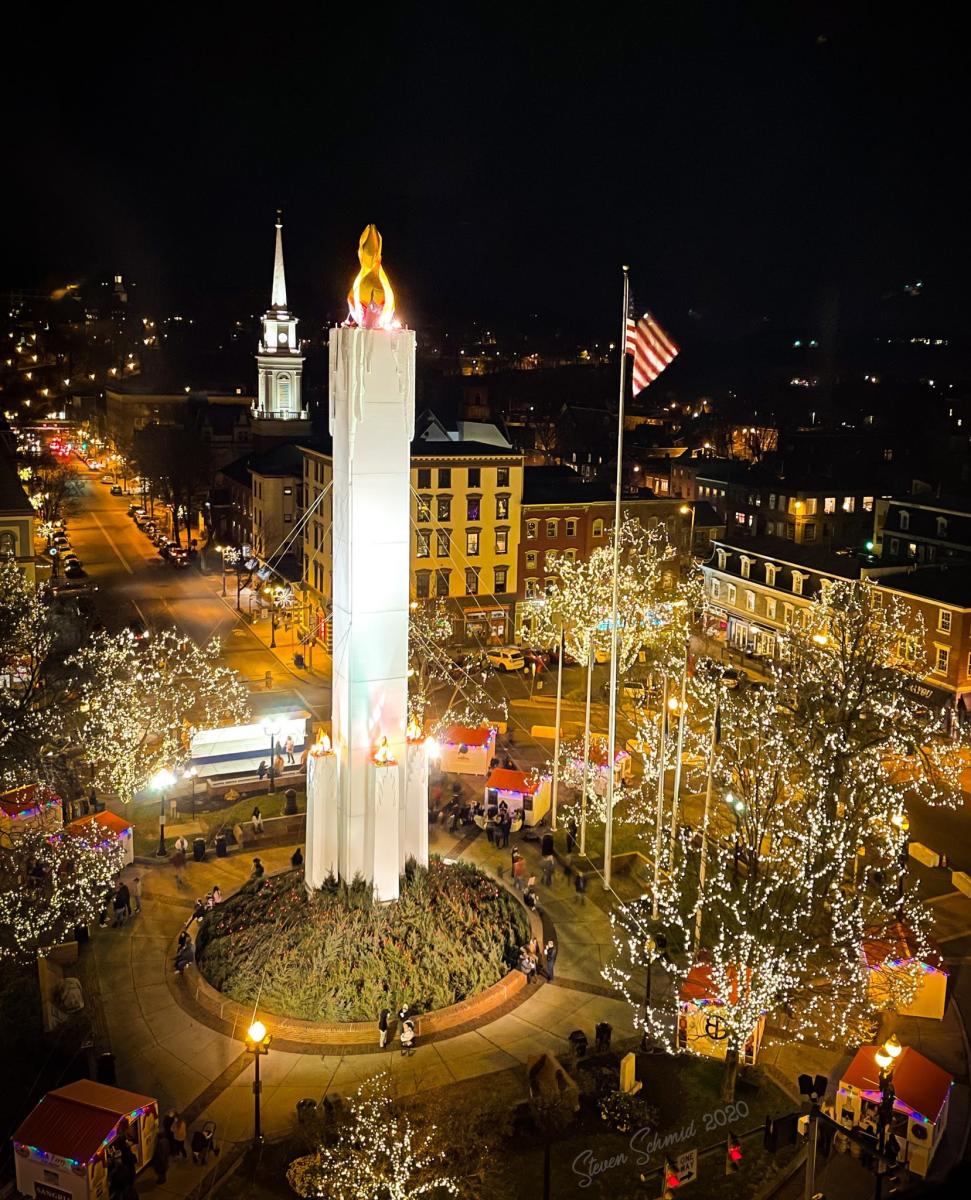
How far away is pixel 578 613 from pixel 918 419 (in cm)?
9029

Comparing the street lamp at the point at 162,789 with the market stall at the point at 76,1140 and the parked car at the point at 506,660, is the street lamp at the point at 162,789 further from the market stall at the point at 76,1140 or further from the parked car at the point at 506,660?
the parked car at the point at 506,660

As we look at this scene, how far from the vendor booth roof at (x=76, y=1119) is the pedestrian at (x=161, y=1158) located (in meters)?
0.83

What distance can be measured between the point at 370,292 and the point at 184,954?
17393 millimetres

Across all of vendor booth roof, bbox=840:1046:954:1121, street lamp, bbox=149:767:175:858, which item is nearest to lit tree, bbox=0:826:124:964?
street lamp, bbox=149:767:175:858

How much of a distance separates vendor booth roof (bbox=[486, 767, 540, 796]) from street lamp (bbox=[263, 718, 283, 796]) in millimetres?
8496

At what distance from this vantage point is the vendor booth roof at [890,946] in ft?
76.5

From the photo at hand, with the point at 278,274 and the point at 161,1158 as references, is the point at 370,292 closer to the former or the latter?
the point at 161,1158

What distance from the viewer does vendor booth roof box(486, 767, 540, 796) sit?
34.7 m

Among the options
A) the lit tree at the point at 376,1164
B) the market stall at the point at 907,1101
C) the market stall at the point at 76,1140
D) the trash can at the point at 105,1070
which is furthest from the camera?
the trash can at the point at 105,1070

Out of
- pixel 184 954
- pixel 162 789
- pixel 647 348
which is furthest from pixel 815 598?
pixel 184 954

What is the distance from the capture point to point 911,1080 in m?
20.1

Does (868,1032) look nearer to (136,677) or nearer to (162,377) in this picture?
(136,677)

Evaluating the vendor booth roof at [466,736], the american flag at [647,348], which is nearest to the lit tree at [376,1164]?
the american flag at [647,348]

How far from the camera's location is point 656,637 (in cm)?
4856
